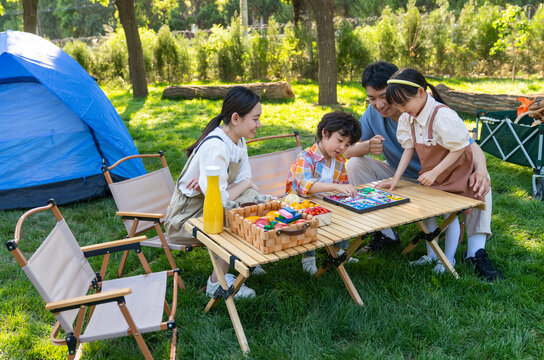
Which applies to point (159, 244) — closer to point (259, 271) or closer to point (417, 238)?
point (259, 271)

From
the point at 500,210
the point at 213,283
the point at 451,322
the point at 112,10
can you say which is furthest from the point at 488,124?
the point at 112,10

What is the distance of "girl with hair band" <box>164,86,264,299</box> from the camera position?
9.34 feet

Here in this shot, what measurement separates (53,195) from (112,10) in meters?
47.9

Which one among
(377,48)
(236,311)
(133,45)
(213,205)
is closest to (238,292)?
(236,311)

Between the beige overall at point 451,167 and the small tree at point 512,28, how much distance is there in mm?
8291

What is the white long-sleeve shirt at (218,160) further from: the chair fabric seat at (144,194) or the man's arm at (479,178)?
the man's arm at (479,178)

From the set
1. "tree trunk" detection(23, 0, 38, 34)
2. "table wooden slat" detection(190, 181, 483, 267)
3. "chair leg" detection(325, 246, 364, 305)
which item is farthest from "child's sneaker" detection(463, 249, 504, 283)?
"tree trunk" detection(23, 0, 38, 34)

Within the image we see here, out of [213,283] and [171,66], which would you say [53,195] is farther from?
[171,66]

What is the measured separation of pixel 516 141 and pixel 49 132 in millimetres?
5063

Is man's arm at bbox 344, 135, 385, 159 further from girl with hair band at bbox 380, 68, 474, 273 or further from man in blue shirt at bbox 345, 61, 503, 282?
girl with hair band at bbox 380, 68, 474, 273

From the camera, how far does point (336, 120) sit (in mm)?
3000

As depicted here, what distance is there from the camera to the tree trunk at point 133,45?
34.7ft

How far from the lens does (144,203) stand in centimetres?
342

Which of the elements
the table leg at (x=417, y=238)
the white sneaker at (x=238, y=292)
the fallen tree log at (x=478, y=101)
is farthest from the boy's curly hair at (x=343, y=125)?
the fallen tree log at (x=478, y=101)
